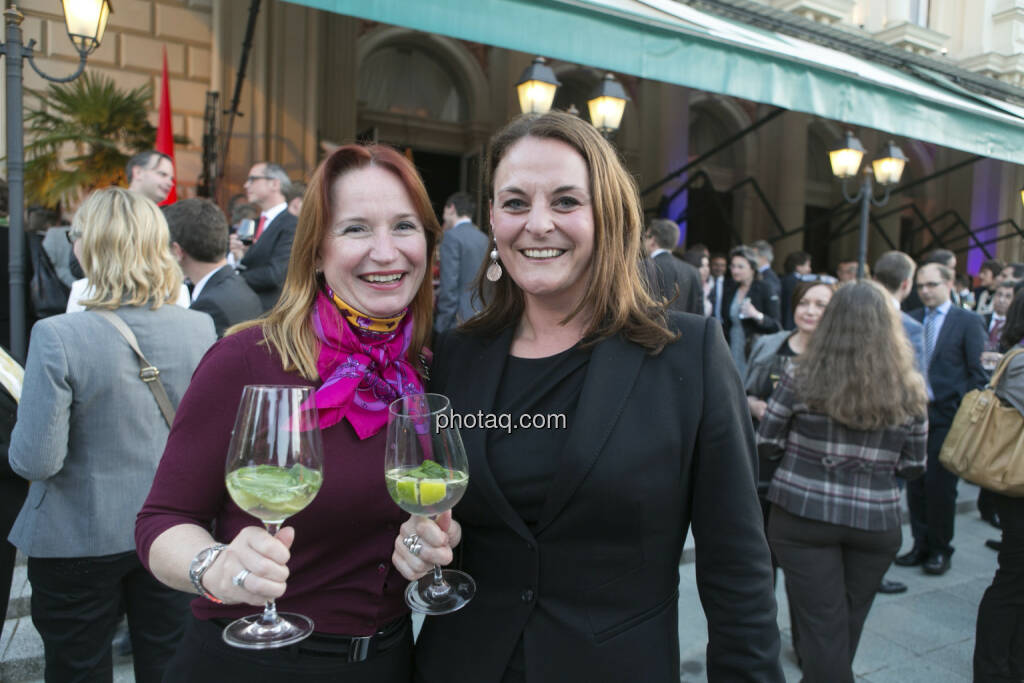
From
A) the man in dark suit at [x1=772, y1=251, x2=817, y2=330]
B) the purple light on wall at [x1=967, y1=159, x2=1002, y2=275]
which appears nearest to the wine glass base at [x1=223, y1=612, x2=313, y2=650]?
the man in dark suit at [x1=772, y1=251, x2=817, y2=330]

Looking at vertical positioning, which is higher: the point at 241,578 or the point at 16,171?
the point at 16,171

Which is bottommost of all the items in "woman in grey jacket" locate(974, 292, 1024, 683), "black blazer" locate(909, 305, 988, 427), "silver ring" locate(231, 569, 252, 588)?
"woman in grey jacket" locate(974, 292, 1024, 683)

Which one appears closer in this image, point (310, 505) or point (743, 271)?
point (310, 505)

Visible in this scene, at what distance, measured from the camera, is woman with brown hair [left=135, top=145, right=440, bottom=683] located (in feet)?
4.77

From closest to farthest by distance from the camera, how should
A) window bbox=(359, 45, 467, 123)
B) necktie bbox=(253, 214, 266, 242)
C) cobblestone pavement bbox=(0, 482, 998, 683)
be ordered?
cobblestone pavement bbox=(0, 482, 998, 683) → necktie bbox=(253, 214, 266, 242) → window bbox=(359, 45, 467, 123)

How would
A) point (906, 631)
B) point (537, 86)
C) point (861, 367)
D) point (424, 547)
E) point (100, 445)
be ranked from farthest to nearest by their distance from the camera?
point (537, 86) → point (906, 631) → point (861, 367) → point (100, 445) → point (424, 547)

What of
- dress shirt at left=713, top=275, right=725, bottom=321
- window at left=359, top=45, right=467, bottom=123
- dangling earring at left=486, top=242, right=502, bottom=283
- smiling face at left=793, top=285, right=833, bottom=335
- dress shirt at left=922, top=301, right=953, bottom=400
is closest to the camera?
dangling earring at left=486, top=242, right=502, bottom=283

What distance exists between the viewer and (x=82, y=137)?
6246 millimetres

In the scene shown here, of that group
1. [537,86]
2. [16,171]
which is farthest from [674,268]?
[16,171]

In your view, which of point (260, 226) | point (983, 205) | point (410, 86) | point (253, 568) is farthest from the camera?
point (983, 205)

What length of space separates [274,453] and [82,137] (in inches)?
255

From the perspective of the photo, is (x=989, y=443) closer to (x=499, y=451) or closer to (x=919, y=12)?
(x=499, y=451)

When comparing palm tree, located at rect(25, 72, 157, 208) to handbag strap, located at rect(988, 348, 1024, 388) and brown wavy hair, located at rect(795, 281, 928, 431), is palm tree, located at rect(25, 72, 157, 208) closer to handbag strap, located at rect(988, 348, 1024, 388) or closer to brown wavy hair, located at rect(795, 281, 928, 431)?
brown wavy hair, located at rect(795, 281, 928, 431)

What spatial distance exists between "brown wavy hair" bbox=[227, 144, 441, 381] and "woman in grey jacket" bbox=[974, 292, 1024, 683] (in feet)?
9.04
